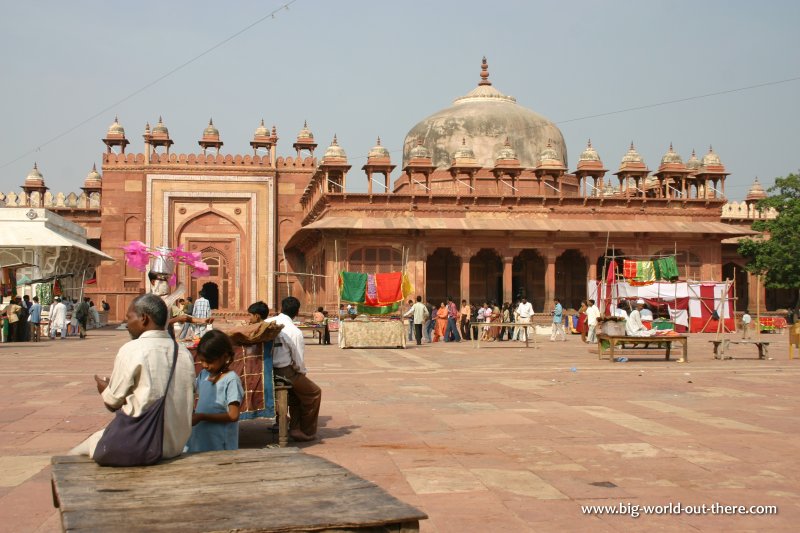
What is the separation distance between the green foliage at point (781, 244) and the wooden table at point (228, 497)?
28.4m

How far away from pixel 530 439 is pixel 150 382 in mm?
3165

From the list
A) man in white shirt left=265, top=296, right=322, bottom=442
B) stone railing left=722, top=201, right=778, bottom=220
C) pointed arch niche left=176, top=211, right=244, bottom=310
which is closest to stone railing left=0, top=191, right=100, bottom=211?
pointed arch niche left=176, top=211, right=244, bottom=310

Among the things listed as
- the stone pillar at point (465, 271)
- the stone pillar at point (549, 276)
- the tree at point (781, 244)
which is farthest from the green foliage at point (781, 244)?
the stone pillar at point (465, 271)

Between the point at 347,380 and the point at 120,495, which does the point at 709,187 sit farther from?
the point at 120,495

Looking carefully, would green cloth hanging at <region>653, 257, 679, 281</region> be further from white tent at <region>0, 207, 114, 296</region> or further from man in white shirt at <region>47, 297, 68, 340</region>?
white tent at <region>0, 207, 114, 296</region>

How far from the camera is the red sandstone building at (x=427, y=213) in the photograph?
1070 inches

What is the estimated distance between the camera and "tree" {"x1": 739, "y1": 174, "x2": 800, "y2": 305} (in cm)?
2922

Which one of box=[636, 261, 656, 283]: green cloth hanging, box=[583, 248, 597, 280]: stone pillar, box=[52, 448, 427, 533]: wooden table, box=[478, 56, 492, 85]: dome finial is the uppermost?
box=[478, 56, 492, 85]: dome finial

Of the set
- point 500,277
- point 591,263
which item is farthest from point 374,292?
point 500,277

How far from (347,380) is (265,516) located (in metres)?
7.99

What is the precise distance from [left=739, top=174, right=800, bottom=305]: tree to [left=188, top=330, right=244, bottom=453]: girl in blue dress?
27543 mm

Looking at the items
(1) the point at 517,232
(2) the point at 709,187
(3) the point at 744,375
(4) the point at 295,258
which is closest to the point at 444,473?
(3) the point at 744,375

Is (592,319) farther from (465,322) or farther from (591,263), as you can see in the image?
(591,263)

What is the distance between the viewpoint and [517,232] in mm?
27500
